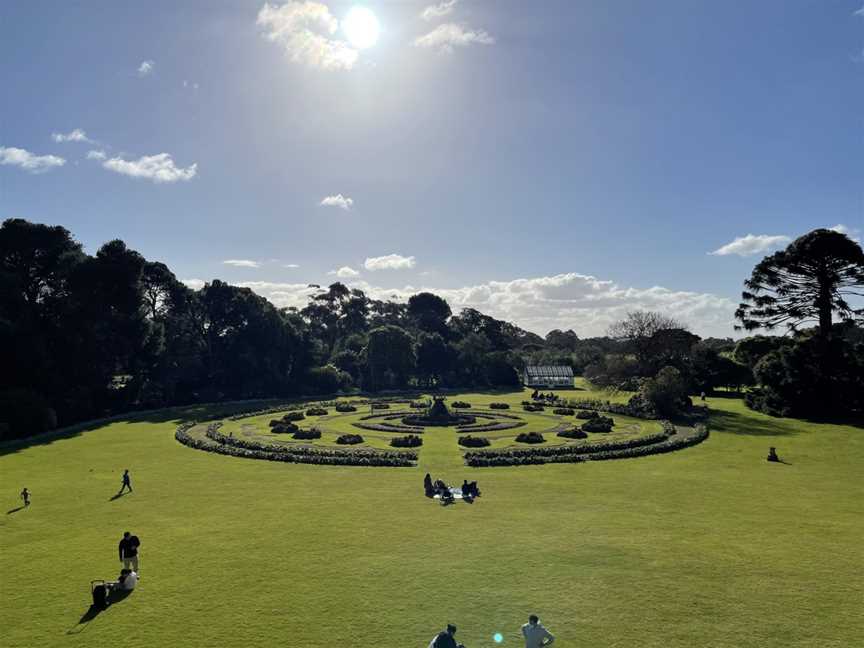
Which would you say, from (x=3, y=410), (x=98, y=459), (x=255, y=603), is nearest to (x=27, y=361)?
(x=3, y=410)

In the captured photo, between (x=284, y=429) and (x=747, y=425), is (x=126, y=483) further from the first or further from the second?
(x=747, y=425)

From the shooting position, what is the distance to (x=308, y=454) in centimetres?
4188

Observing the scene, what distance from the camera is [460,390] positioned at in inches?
4237

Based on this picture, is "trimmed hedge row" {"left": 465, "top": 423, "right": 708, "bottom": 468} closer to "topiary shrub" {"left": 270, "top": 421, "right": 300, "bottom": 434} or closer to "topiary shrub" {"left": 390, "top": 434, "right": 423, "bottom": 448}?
"topiary shrub" {"left": 390, "top": 434, "right": 423, "bottom": 448}

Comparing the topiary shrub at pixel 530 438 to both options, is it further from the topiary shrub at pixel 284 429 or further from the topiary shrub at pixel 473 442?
the topiary shrub at pixel 284 429

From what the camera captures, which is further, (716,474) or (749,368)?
(749,368)

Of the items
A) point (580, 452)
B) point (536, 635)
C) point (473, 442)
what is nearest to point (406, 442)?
point (473, 442)

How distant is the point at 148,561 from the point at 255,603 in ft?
22.3

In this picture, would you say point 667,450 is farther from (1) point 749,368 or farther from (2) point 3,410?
(2) point 3,410

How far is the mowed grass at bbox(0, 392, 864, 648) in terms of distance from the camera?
53.2 feet

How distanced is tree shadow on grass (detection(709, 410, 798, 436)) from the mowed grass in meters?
12.7

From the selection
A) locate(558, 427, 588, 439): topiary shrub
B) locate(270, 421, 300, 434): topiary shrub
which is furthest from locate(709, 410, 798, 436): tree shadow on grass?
locate(270, 421, 300, 434): topiary shrub

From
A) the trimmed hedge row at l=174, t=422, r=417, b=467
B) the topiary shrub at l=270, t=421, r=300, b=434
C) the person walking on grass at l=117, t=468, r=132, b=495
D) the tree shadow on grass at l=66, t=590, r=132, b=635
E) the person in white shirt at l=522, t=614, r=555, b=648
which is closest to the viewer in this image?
the person in white shirt at l=522, t=614, r=555, b=648

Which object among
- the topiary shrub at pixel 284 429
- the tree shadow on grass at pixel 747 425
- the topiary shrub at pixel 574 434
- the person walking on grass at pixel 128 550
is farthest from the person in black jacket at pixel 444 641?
the tree shadow on grass at pixel 747 425
